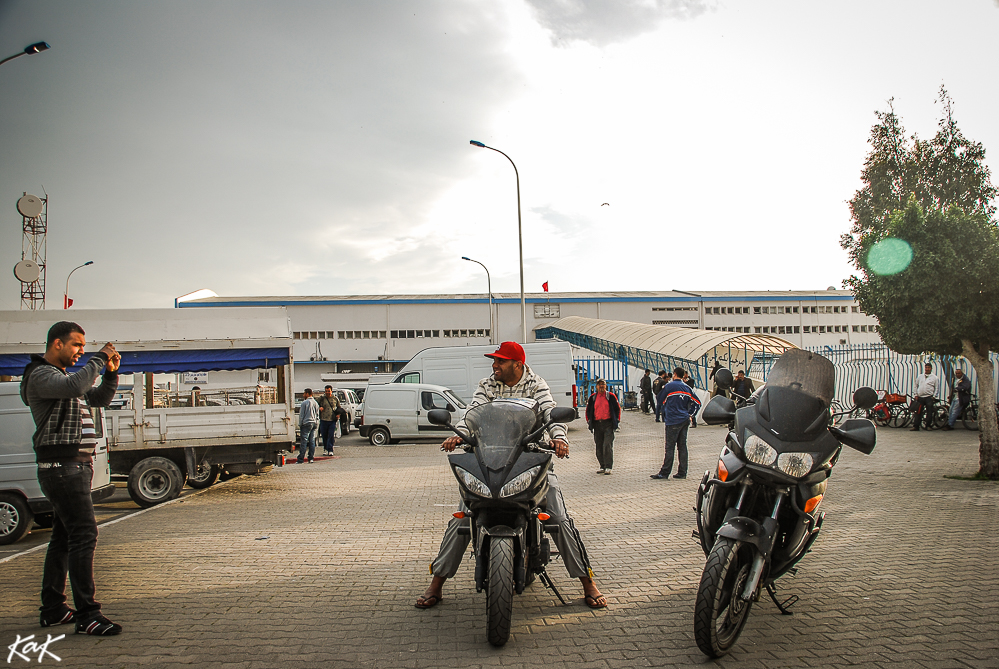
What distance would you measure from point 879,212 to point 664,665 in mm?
31764

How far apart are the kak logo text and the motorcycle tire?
2.39 metres

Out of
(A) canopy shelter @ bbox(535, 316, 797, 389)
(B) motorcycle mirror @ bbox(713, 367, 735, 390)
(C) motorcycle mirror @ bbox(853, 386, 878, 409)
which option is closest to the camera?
(C) motorcycle mirror @ bbox(853, 386, 878, 409)

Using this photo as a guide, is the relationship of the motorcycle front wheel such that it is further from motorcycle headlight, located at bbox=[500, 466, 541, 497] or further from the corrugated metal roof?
the corrugated metal roof

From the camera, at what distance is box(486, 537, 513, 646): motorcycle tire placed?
364 cm

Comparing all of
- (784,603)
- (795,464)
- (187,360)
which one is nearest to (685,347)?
(187,360)

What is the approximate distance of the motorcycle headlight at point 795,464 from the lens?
3662 millimetres

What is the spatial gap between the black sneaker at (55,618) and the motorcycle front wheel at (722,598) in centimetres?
372

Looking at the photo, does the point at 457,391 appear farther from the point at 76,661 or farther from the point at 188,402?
the point at 76,661

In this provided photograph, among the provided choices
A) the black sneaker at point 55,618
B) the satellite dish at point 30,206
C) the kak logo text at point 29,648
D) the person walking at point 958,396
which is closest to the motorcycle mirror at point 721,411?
the kak logo text at point 29,648

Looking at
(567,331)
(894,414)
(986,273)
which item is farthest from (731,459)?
(567,331)

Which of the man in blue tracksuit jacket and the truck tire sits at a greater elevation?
the man in blue tracksuit jacket

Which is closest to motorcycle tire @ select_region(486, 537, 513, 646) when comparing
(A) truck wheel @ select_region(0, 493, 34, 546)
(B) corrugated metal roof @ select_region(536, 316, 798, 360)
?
(A) truck wheel @ select_region(0, 493, 34, 546)

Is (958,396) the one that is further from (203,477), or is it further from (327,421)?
(203,477)

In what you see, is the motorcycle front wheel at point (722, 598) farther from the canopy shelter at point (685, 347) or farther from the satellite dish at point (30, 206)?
the canopy shelter at point (685, 347)
